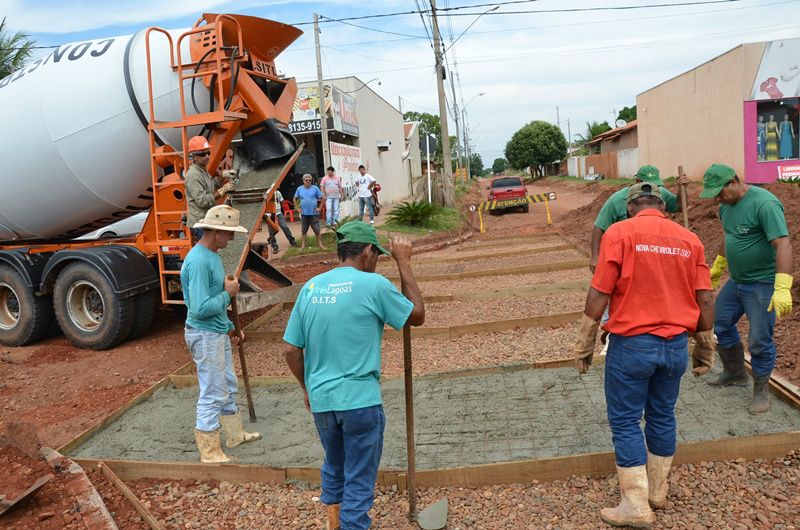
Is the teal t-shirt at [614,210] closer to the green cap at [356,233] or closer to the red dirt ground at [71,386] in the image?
the red dirt ground at [71,386]

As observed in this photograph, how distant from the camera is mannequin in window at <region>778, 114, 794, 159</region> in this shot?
892 inches

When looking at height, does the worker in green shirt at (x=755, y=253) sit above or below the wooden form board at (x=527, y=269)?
above

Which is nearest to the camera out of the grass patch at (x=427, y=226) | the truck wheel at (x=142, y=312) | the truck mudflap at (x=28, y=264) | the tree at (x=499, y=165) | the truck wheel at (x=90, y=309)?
the truck wheel at (x=90, y=309)

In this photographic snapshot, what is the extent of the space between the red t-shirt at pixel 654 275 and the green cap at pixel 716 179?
1277 millimetres

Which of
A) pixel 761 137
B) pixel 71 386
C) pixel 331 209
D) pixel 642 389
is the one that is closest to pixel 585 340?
pixel 642 389

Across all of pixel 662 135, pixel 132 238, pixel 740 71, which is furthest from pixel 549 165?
pixel 132 238

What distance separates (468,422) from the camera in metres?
4.73

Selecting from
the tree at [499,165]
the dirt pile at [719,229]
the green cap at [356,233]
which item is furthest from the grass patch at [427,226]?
the tree at [499,165]

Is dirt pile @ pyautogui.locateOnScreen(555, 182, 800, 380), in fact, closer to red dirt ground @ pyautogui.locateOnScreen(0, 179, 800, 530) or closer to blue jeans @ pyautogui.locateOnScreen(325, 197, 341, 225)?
→ red dirt ground @ pyautogui.locateOnScreen(0, 179, 800, 530)

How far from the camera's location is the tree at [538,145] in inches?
2532

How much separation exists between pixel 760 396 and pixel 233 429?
150 inches

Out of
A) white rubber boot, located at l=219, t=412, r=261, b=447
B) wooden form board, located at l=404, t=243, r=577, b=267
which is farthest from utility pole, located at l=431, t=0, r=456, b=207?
white rubber boot, located at l=219, t=412, r=261, b=447

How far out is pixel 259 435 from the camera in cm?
484

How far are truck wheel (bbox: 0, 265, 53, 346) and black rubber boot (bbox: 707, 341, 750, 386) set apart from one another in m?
7.80
